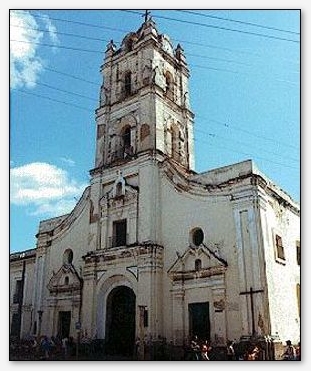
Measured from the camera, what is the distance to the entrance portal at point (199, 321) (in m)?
9.56

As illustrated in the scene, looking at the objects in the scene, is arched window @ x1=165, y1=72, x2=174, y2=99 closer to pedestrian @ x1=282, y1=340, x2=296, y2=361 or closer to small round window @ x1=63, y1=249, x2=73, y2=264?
small round window @ x1=63, y1=249, x2=73, y2=264

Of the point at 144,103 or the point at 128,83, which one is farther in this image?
the point at 128,83

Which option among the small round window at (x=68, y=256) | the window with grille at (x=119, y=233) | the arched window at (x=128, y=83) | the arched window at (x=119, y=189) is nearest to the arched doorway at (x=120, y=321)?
the window with grille at (x=119, y=233)

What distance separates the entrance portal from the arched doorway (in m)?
1.46

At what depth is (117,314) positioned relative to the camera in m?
11.1

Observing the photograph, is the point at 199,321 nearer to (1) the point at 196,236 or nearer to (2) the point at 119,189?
(1) the point at 196,236

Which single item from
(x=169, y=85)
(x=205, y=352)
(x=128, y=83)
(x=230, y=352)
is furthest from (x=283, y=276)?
(x=128, y=83)

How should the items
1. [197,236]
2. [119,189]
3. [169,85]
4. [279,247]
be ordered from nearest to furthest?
[279,247]
[197,236]
[119,189]
[169,85]

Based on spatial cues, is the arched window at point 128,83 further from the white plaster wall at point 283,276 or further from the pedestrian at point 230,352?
the pedestrian at point 230,352

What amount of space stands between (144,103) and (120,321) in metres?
5.81

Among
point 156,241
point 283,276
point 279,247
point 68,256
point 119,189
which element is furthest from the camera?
point 68,256

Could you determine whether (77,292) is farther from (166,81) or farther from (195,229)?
(166,81)

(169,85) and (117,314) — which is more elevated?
(169,85)

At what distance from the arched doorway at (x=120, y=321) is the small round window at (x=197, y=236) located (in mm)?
2005
